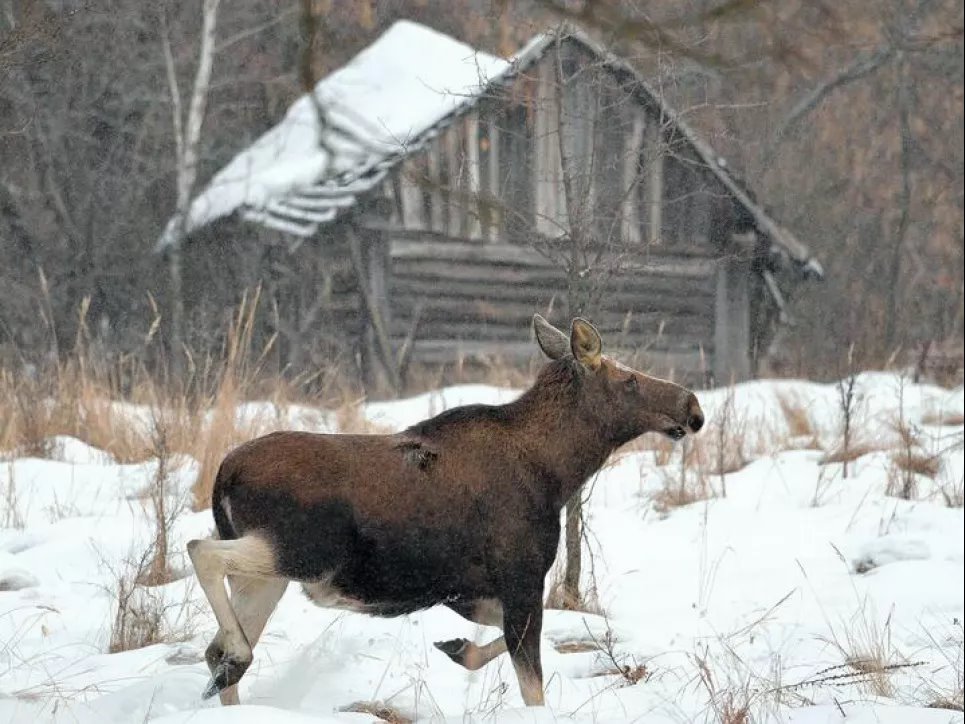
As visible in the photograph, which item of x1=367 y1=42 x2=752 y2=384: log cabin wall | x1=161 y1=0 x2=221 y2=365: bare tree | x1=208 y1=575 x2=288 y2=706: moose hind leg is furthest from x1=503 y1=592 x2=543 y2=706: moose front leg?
x1=161 y1=0 x2=221 y2=365: bare tree

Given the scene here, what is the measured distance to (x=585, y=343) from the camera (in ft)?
15.9

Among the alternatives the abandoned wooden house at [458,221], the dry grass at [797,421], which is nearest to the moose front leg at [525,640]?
the dry grass at [797,421]

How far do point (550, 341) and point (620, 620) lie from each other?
6.41ft

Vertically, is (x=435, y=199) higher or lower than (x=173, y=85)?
lower

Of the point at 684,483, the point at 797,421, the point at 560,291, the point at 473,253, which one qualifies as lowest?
the point at 797,421

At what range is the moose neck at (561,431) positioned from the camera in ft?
15.9

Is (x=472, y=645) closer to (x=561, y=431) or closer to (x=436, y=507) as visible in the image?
(x=436, y=507)

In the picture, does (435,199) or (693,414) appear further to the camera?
(435,199)

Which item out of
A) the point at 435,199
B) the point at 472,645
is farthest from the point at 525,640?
the point at 435,199

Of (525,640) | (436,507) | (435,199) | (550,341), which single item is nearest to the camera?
(436,507)

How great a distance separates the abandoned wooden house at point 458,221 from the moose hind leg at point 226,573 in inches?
482

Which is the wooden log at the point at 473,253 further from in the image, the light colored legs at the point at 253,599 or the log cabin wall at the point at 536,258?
the light colored legs at the point at 253,599

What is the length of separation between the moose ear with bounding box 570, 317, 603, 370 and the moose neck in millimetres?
106

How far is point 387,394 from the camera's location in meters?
17.0
